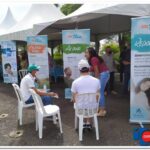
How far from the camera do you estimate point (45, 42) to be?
30.9ft

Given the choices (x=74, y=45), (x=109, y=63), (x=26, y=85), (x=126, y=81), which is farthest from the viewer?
(x=109, y=63)

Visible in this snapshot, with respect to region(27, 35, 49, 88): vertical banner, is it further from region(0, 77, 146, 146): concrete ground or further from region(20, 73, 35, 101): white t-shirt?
region(20, 73, 35, 101): white t-shirt

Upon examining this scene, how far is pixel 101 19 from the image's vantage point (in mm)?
12086

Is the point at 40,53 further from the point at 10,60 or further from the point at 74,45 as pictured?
the point at 10,60

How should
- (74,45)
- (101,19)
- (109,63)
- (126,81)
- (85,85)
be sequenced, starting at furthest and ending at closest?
(101,19), (109,63), (126,81), (74,45), (85,85)

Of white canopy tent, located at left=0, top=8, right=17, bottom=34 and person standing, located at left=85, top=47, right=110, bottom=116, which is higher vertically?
white canopy tent, located at left=0, top=8, right=17, bottom=34

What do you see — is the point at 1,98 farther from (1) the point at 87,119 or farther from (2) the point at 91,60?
(1) the point at 87,119

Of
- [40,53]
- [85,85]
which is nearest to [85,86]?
[85,85]

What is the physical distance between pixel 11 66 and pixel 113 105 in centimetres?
634

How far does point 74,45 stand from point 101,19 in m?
4.15

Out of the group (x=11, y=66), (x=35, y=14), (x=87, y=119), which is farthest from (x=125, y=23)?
(x=87, y=119)

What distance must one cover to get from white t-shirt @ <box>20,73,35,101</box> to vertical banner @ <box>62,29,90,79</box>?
245 cm

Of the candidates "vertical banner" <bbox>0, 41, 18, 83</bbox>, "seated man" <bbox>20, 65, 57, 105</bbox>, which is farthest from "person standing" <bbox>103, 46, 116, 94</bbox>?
"vertical banner" <bbox>0, 41, 18, 83</bbox>

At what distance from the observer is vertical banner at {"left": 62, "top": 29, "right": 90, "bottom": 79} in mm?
8219
